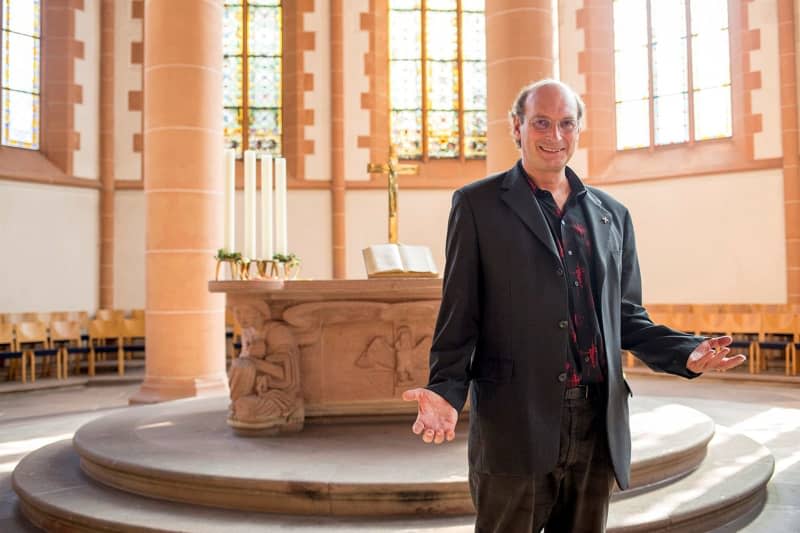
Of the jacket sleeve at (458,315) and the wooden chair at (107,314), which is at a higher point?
the jacket sleeve at (458,315)

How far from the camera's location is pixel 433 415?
64.5 inches

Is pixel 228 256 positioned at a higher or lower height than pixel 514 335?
higher

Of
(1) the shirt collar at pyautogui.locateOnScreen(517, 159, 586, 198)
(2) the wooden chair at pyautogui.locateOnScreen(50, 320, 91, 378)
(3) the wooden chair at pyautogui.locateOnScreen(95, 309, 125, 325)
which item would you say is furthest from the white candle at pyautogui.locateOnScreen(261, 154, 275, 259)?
(3) the wooden chair at pyautogui.locateOnScreen(95, 309, 125, 325)

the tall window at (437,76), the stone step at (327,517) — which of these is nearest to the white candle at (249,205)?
the stone step at (327,517)

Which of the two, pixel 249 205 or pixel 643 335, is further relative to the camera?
pixel 249 205

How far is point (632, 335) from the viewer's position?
1.93 m

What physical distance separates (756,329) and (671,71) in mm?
4667

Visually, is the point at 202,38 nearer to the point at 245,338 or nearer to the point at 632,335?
the point at 245,338

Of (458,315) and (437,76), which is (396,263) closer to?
(458,315)

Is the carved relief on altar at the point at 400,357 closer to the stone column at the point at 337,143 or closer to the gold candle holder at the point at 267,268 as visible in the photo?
the gold candle holder at the point at 267,268

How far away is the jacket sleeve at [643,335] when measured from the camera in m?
1.79

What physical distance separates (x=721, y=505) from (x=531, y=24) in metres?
5.18

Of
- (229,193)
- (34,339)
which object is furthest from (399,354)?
(34,339)

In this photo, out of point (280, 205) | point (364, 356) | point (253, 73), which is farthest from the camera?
point (253, 73)
